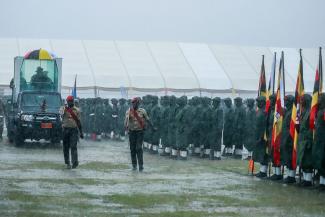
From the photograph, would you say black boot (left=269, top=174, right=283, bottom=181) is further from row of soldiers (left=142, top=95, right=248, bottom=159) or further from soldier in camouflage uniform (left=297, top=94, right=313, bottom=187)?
row of soldiers (left=142, top=95, right=248, bottom=159)

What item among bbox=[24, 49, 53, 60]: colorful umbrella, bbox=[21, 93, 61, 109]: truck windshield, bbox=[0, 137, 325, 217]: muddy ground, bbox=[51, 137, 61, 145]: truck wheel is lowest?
bbox=[0, 137, 325, 217]: muddy ground

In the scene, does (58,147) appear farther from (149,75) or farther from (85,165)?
(149,75)

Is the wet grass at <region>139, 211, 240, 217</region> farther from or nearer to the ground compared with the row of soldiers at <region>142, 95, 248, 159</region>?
nearer to the ground

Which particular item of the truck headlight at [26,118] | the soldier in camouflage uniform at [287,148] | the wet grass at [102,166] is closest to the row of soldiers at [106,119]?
the truck headlight at [26,118]

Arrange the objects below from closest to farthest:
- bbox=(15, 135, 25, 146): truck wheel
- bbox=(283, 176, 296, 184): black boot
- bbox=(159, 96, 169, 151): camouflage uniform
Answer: bbox=(283, 176, 296, 184): black boot < bbox=(159, 96, 169, 151): camouflage uniform < bbox=(15, 135, 25, 146): truck wheel

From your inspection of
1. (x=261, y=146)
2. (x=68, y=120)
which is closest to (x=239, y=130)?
(x=261, y=146)

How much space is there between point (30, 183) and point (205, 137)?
11.3m

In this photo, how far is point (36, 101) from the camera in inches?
1225

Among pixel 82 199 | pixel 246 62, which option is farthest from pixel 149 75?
pixel 82 199

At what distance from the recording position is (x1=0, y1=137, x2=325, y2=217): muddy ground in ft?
43.2

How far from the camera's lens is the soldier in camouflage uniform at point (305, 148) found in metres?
17.3

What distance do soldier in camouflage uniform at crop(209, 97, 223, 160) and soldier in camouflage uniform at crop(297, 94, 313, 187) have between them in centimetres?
919

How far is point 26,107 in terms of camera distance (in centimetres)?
3073

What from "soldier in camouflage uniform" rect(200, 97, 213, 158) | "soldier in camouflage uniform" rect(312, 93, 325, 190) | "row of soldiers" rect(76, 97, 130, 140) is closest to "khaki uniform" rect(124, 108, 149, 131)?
"soldier in camouflage uniform" rect(312, 93, 325, 190)
